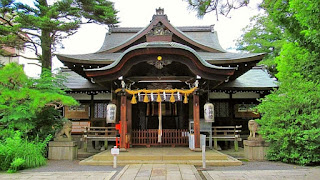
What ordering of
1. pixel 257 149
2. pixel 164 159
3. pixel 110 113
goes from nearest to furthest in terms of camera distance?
1. pixel 164 159
2. pixel 257 149
3. pixel 110 113

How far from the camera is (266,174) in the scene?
6.85 m

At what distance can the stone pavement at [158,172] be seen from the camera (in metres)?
6.53

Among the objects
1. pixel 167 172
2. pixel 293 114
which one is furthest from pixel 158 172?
pixel 293 114

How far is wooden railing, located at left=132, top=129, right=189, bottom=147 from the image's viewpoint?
36.1 ft

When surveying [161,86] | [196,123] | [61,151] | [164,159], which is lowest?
[164,159]

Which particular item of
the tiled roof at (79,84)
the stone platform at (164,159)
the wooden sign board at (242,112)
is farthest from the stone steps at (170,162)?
the wooden sign board at (242,112)

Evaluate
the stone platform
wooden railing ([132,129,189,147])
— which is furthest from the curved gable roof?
the stone platform

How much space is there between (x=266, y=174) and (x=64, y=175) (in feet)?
17.8

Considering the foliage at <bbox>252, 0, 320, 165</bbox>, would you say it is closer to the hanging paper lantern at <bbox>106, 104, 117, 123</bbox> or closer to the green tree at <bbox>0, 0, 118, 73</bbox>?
the hanging paper lantern at <bbox>106, 104, 117, 123</bbox>

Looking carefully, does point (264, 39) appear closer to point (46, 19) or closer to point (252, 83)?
point (252, 83)

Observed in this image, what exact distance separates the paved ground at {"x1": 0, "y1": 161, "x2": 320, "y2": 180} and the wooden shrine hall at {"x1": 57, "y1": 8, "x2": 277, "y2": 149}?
7.10 ft

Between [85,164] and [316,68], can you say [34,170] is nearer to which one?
[85,164]

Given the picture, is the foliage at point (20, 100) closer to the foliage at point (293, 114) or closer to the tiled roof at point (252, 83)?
the foliage at point (293, 114)

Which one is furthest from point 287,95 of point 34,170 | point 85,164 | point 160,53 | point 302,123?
point 34,170
